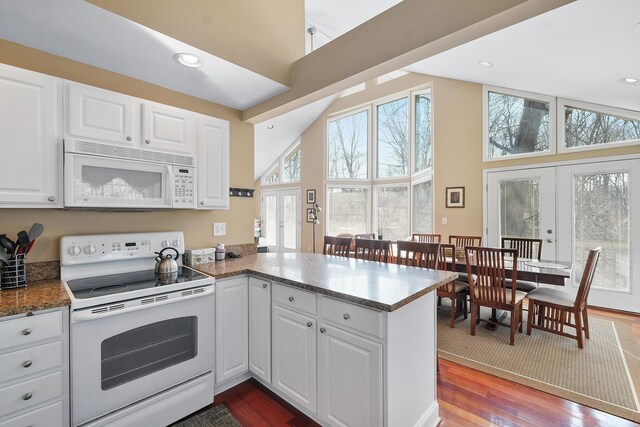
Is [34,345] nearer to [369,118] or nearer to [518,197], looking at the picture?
[518,197]

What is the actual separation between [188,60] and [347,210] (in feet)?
17.8

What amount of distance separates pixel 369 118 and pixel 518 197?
363cm

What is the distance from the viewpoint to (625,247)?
149 inches

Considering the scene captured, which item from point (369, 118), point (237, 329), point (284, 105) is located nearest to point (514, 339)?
point (237, 329)

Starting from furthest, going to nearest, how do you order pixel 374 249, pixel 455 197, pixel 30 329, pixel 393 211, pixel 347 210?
pixel 347 210 < pixel 393 211 < pixel 455 197 < pixel 374 249 < pixel 30 329

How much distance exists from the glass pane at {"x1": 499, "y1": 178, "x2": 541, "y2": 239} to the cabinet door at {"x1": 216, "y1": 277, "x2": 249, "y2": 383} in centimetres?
438

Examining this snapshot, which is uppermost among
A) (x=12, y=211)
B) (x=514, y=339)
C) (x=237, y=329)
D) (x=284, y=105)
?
(x=284, y=105)

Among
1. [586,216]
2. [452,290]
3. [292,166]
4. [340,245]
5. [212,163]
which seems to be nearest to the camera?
[212,163]

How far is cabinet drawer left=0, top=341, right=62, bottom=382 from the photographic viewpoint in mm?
1312

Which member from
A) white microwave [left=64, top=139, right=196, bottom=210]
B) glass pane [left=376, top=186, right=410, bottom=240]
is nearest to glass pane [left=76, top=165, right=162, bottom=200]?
white microwave [left=64, top=139, right=196, bottom=210]

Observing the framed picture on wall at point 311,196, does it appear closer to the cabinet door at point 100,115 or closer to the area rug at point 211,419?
the cabinet door at point 100,115

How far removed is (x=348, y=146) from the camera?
7277 millimetres

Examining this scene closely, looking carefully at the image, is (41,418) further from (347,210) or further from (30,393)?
(347,210)

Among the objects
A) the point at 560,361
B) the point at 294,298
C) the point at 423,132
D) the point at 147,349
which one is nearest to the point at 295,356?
the point at 294,298
